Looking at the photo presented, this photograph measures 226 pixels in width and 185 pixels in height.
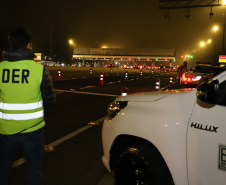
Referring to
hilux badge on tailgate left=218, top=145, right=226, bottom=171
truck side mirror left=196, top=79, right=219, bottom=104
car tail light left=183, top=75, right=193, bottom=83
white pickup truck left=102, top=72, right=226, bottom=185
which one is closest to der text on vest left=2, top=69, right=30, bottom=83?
white pickup truck left=102, top=72, right=226, bottom=185

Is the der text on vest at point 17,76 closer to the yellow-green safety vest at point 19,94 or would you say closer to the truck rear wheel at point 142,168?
the yellow-green safety vest at point 19,94

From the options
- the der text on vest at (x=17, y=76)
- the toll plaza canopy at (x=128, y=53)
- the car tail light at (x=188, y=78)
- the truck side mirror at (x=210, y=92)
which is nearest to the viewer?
the truck side mirror at (x=210, y=92)

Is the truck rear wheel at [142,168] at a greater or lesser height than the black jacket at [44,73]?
lesser

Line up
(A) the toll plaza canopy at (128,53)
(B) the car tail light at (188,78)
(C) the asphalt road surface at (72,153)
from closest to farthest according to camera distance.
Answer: (C) the asphalt road surface at (72,153) < (B) the car tail light at (188,78) < (A) the toll plaza canopy at (128,53)

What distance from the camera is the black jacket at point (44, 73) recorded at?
306 centimetres

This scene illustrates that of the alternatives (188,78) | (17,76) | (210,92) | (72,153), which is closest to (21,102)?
(17,76)

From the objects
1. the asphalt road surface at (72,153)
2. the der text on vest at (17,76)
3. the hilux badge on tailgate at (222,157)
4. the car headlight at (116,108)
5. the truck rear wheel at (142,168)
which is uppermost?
the der text on vest at (17,76)

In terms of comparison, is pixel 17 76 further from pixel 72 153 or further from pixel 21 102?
pixel 72 153

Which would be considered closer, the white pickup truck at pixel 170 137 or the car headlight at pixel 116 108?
the white pickup truck at pixel 170 137

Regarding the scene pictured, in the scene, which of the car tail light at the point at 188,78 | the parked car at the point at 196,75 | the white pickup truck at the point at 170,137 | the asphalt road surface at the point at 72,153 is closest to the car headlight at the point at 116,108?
the white pickup truck at the point at 170,137

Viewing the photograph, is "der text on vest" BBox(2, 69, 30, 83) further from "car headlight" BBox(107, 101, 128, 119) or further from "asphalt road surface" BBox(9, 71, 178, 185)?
"asphalt road surface" BBox(9, 71, 178, 185)

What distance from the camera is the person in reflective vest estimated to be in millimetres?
3064

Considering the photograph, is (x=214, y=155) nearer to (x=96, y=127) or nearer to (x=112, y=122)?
(x=112, y=122)

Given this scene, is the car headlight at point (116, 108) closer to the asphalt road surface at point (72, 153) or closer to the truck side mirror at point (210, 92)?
the asphalt road surface at point (72, 153)
